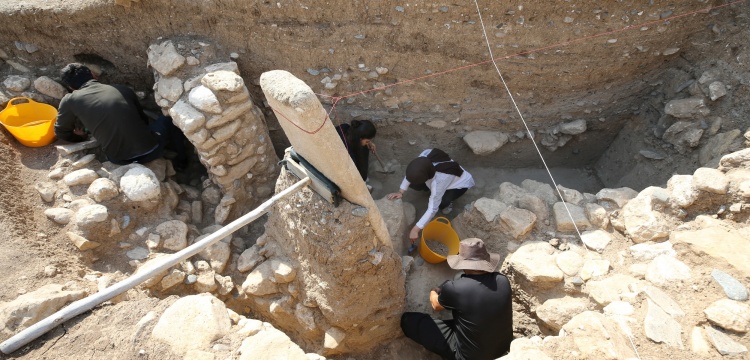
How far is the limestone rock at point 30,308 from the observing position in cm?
232

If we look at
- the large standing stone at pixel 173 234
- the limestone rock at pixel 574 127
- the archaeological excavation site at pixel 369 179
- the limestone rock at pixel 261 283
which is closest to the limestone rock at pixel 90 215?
the archaeological excavation site at pixel 369 179

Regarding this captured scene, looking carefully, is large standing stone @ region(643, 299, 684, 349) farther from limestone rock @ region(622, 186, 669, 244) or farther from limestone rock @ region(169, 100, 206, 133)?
limestone rock @ region(169, 100, 206, 133)

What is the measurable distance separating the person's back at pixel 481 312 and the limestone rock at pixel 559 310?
0.24 m

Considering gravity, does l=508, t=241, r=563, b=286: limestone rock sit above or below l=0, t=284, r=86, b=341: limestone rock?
above

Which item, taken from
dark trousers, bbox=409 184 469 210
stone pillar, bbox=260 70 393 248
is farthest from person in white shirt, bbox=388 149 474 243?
stone pillar, bbox=260 70 393 248

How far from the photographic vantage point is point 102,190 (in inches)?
130

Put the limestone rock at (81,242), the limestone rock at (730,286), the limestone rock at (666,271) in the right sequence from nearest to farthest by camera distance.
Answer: the limestone rock at (730,286)
the limestone rock at (666,271)
the limestone rock at (81,242)

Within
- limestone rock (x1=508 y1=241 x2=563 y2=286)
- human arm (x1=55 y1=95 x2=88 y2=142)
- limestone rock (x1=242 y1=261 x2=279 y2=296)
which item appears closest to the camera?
limestone rock (x1=508 y1=241 x2=563 y2=286)

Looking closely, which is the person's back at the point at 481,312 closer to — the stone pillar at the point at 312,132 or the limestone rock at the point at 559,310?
the limestone rock at the point at 559,310

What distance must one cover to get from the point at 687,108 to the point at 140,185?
16.2ft

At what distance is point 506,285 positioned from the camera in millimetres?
2900

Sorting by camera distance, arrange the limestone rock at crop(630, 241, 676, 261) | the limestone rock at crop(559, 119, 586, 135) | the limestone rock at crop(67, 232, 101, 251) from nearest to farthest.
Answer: the limestone rock at crop(630, 241, 676, 261) < the limestone rock at crop(67, 232, 101, 251) < the limestone rock at crop(559, 119, 586, 135)

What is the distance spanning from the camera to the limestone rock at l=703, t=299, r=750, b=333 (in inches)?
88.1

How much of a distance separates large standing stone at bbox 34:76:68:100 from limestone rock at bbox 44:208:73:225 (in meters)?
1.44
